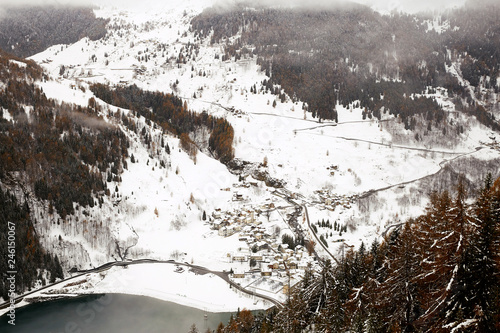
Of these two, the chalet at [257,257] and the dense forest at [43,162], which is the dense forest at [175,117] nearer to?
the dense forest at [43,162]

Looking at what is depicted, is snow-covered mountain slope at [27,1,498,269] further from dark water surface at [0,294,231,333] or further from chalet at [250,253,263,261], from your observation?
dark water surface at [0,294,231,333]

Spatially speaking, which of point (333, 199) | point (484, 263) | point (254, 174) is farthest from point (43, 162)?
point (484, 263)

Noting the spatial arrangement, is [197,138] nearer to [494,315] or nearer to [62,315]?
[62,315]

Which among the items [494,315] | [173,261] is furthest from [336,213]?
[494,315]

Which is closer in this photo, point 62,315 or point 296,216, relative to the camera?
point 62,315

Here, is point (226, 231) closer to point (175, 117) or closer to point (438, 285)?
point (438, 285)

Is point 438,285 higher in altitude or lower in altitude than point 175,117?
higher
